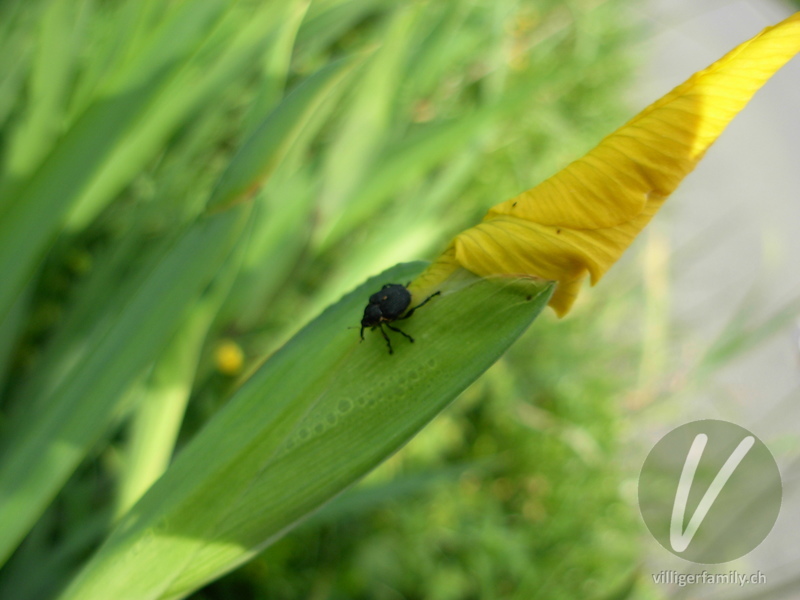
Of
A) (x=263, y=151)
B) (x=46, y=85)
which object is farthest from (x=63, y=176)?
(x=46, y=85)

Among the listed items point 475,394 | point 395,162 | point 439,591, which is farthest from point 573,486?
point 395,162

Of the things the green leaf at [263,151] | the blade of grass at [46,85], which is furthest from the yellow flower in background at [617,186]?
the blade of grass at [46,85]

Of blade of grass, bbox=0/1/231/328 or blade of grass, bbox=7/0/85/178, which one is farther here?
blade of grass, bbox=7/0/85/178

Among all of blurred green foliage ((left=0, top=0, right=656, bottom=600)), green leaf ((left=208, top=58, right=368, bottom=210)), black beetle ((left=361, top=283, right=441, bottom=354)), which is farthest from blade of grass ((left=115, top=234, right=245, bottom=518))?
black beetle ((left=361, top=283, right=441, bottom=354))

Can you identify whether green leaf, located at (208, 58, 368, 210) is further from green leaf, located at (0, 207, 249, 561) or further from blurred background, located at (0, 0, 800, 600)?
blurred background, located at (0, 0, 800, 600)

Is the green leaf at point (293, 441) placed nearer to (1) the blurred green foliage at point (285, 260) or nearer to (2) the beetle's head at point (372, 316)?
(2) the beetle's head at point (372, 316)

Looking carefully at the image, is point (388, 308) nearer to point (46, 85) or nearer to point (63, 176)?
point (63, 176)

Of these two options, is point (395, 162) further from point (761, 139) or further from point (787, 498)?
point (761, 139)
